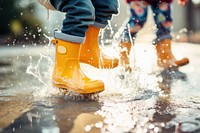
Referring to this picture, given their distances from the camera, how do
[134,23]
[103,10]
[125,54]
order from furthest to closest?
[134,23]
[125,54]
[103,10]

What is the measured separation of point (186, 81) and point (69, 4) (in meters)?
0.88

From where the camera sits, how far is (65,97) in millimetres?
2125

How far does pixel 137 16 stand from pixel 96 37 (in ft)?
2.95

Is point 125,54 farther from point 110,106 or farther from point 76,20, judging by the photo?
point 110,106

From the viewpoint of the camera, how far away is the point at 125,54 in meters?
3.14

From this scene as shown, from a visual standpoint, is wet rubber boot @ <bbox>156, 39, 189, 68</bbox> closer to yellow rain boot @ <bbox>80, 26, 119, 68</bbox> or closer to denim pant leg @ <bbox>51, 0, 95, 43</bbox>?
yellow rain boot @ <bbox>80, 26, 119, 68</bbox>

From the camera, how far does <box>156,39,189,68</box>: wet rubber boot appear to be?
3.32 metres

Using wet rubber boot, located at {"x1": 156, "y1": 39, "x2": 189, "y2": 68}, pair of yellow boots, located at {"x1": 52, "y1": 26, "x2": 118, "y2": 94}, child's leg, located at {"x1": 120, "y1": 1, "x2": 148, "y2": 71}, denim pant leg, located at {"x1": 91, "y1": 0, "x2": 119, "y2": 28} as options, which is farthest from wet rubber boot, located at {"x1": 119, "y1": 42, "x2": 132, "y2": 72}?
pair of yellow boots, located at {"x1": 52, "y1": 26, "x2": 118, "y2": 94}

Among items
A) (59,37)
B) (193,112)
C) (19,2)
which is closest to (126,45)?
(59,37)

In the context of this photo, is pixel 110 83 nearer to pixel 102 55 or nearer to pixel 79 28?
pixel 102 55

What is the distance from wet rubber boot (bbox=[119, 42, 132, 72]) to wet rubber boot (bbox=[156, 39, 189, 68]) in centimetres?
28

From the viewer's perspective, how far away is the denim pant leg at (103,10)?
237 cm

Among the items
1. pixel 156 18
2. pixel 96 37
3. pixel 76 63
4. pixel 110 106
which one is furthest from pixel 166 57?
pixel 110 106

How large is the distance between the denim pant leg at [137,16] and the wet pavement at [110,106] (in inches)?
21.0
